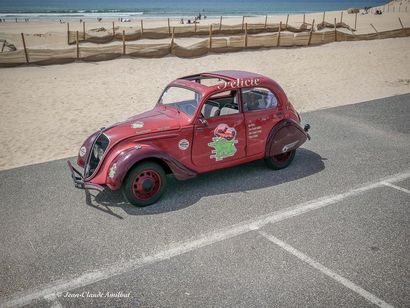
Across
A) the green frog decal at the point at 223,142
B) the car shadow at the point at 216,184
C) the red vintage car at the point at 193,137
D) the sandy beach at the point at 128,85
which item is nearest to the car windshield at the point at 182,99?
the red vintage car at the point at 193,137

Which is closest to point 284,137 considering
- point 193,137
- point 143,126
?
point 193,137

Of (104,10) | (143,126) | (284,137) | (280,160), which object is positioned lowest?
(280,160)

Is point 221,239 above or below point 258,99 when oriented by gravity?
below

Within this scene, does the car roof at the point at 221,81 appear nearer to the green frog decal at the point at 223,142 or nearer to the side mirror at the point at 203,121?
the side mirror at the point at 203,121

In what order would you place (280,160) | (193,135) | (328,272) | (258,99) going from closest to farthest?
(328,272) → (193,135) → (258,99) → (280,160)

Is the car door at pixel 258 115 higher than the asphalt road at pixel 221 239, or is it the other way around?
the car door at pixel 258 115

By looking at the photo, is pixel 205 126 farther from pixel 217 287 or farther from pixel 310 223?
pixel 217 287

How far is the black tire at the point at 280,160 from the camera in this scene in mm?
7062

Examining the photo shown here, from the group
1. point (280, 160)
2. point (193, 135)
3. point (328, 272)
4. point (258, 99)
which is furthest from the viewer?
point (280, 160)

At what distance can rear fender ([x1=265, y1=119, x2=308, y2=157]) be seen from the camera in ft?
22.3

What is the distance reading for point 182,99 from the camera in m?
6.41

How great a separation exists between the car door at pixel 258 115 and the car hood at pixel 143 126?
55.3 inches

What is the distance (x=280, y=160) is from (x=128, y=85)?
957cm

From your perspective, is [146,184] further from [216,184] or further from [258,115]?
[258,115]
